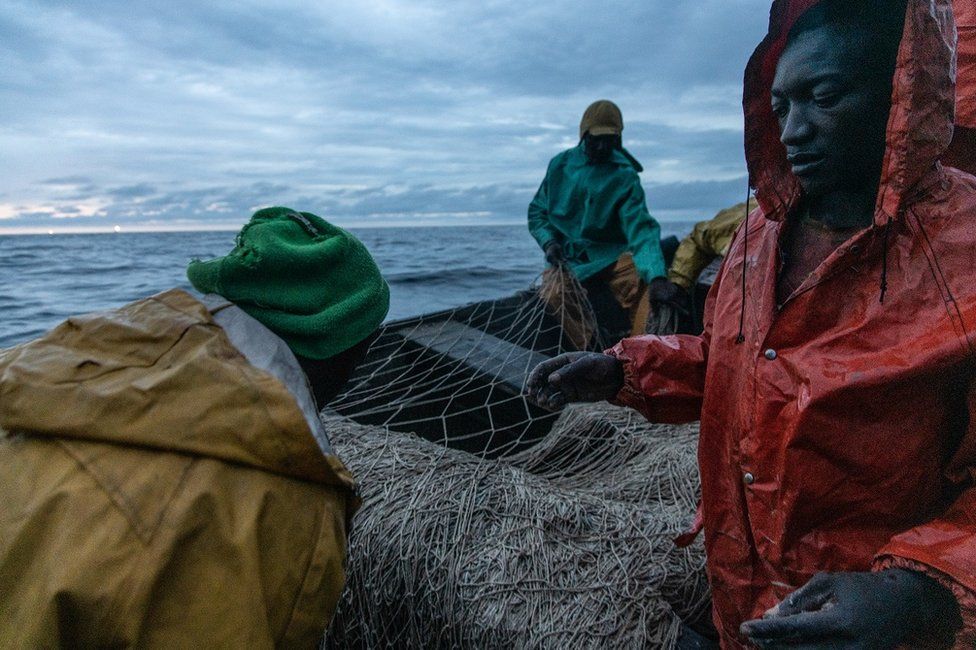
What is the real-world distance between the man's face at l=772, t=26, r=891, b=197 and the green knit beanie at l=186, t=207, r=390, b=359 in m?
0.87

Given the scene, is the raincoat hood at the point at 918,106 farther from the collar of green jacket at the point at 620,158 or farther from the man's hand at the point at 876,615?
the collar of green jacket at the point at 620,158

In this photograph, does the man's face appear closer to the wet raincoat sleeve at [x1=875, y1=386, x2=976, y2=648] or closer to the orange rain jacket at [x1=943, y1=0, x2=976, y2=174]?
the wet raincoat sleeve at [x1=875, y1=386, x2=976, y2=648]

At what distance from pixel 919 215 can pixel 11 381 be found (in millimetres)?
1449

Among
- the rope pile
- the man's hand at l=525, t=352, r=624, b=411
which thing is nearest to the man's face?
the man's hand at l=525, t=352, r=624, b=411

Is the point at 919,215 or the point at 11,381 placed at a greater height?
the point at 919,215

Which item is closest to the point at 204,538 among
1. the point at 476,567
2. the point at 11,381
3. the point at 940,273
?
the point at 11,381

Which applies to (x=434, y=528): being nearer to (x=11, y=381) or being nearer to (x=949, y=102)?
(x=11, y=381)

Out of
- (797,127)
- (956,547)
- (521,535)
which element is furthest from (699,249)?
(956,547)

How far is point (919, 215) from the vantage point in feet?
3.84

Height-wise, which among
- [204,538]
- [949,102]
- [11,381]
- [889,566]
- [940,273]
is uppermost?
[949,102]

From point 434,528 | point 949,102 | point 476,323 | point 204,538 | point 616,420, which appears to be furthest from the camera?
point 476,323

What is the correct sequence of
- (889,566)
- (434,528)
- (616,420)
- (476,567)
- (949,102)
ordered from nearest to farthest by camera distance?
1. (889,566)
2. (949,102)
3. (476,567)
4. (434,528)
5. (616,420)

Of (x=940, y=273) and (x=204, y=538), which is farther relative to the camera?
(x=940, y=273)

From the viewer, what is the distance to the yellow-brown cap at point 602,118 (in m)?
4.89
